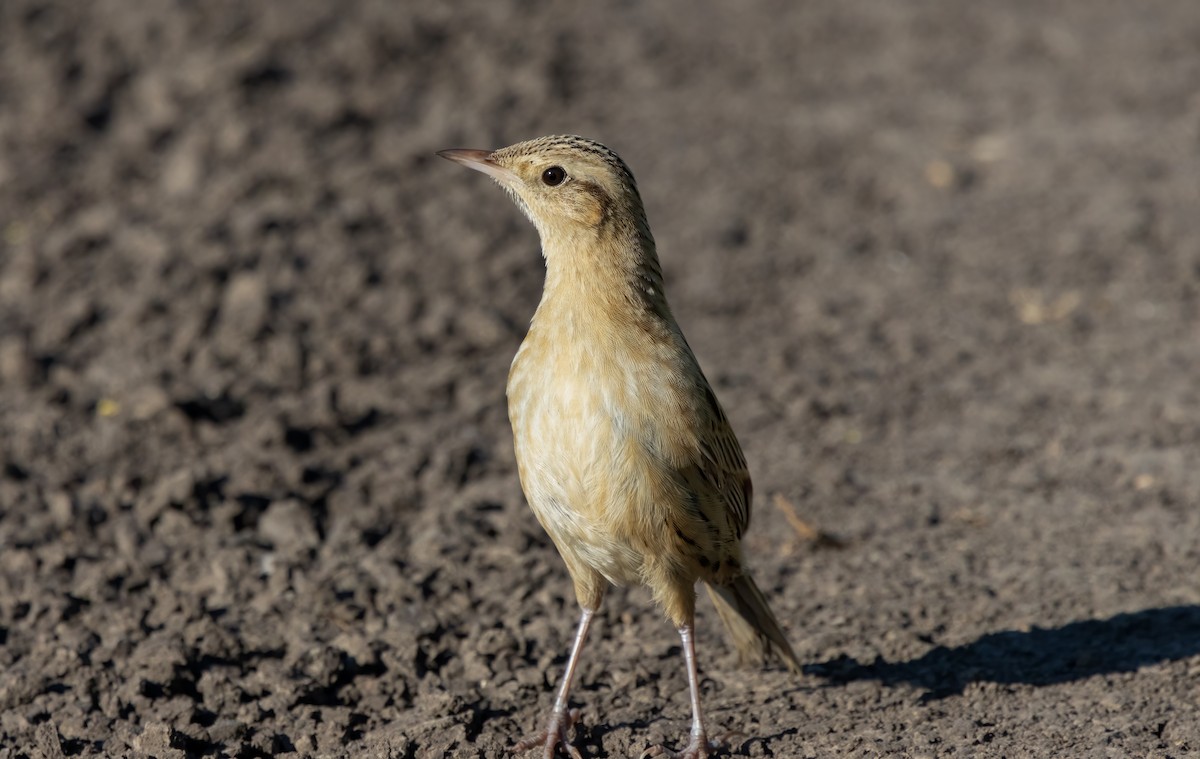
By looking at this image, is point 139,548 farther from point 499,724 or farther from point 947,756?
point 947,756

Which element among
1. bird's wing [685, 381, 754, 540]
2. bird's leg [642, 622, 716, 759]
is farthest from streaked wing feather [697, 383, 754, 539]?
bird's leg [642, 622, 716, 759]

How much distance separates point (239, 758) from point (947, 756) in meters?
→ 2.67

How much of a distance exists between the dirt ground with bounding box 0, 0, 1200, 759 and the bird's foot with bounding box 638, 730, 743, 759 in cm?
7

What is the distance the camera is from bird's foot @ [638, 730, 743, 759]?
5.36 meters

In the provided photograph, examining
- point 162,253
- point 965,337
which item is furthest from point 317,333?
point 965,337

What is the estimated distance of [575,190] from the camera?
5.51 metres

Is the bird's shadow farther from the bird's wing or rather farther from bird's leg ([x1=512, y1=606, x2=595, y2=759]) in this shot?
bird's leg ([x1=512, y1=606, x2=595, y2=759])

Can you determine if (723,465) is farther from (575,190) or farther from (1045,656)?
(1045,656)

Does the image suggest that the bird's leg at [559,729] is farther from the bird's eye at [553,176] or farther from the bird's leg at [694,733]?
the bird's eye at [553,176]

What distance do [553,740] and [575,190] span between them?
6.89ft

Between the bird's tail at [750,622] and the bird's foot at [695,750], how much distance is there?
559mm

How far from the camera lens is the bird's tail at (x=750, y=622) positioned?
19.3ft

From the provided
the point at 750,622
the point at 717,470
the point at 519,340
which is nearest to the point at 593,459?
the point at 717,470

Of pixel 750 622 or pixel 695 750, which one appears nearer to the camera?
pixel 695 750
